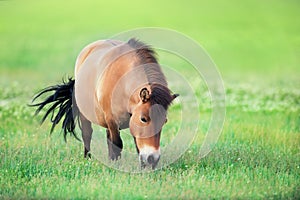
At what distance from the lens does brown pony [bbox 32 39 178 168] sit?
24.1 ft

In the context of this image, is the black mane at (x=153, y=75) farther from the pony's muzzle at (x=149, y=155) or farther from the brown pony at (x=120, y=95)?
the pony's muzzle at (x=149, y=155)

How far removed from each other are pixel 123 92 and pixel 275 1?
20379 mm

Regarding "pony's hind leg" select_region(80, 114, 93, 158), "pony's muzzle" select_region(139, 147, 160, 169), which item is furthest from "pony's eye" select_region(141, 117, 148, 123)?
"pony's hind leg" select_region(80, 114, 93, 158)

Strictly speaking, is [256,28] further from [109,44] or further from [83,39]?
[109,44]

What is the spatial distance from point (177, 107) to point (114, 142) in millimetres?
→ 5790

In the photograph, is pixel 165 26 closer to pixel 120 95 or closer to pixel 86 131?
pixel 86 131

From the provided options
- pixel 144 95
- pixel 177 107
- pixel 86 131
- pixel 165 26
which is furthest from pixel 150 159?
pixel 165 26

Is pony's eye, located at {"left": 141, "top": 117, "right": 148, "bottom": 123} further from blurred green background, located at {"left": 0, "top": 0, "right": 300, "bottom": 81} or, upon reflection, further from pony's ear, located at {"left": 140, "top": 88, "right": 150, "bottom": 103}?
blurred green background, located at {"left": 0, "top": 0, "right": 300, "bottom": 81}

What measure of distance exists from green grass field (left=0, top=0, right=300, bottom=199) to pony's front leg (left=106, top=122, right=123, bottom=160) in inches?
10.4

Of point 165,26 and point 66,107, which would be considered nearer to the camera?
point 66,107

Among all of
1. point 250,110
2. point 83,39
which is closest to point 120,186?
point 250,110

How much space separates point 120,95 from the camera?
7.89 m

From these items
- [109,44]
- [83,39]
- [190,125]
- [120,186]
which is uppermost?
[83,39]

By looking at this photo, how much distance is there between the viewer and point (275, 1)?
27016mm
